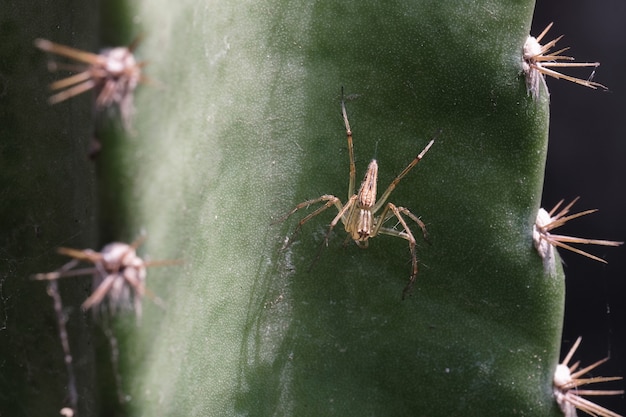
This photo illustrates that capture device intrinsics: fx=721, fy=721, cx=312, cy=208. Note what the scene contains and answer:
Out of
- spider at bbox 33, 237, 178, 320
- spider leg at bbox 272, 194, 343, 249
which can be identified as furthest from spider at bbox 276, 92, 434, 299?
→ spider at bbox 33, 237, 178, 320

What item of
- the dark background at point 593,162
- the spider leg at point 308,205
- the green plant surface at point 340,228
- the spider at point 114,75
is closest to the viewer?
the spider at point 114,75

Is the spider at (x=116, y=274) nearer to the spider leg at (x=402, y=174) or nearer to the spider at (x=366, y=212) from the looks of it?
the spider at (x=366, y=212)

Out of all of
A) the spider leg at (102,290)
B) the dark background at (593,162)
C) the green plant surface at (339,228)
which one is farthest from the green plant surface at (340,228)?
the dark background at (593,162)

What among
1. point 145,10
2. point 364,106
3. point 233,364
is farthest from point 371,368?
point 145,10

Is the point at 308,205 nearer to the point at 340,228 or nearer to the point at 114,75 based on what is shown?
Result: the point at 340,228

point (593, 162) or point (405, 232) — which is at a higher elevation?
point (405, 232)

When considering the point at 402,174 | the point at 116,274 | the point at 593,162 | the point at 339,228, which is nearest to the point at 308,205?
the point at 339,228
